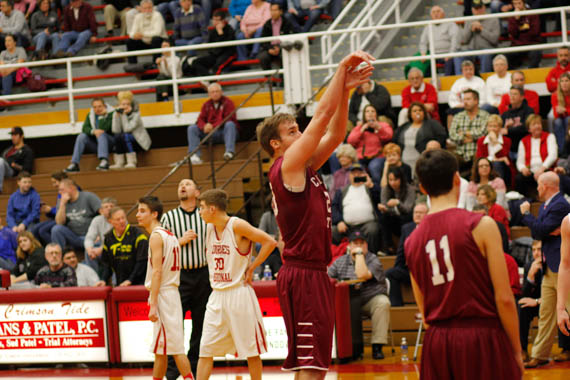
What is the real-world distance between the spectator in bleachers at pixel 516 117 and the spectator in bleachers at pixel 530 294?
3154mm

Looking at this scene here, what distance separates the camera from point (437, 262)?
3980 mm

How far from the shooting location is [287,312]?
5.32 meters

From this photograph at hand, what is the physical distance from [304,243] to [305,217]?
0.17 m

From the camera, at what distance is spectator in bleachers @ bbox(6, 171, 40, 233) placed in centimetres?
1427

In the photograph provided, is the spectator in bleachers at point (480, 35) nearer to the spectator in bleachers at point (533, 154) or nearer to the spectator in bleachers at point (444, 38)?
the spectator in bleachers at point (444, 38)

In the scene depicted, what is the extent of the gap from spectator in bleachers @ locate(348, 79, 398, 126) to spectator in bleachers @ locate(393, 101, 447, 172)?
0.73 metres

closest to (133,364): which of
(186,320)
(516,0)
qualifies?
(186,320)

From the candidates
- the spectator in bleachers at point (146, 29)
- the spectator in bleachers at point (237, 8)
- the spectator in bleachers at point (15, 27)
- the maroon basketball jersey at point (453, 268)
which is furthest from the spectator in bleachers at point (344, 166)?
the spectator in bleachers at point (15, 27)

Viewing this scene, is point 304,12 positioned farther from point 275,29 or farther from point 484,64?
point 484,64

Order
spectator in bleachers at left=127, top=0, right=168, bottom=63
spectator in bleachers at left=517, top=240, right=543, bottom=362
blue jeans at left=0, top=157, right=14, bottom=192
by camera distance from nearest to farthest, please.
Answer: spectator in bleachers at left=517, top=240, right=543, bottom=362, blue jeans at left=0, top=157, right=14, bottom=192, spectator in bleachers at left=127, top=0, right=168, bottom=63

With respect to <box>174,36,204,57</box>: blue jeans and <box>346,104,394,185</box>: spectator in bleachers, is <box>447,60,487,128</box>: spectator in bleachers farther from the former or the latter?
<box>174,36,204,57</box>: blue jeans

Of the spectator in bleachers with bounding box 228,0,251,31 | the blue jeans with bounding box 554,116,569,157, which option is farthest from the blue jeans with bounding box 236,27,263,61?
the blue jeans with bounding box 554,116,569,157

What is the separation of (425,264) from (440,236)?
156mm

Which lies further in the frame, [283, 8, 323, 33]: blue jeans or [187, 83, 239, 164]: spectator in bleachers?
[283, 8, 323, 33]: blue jeans
